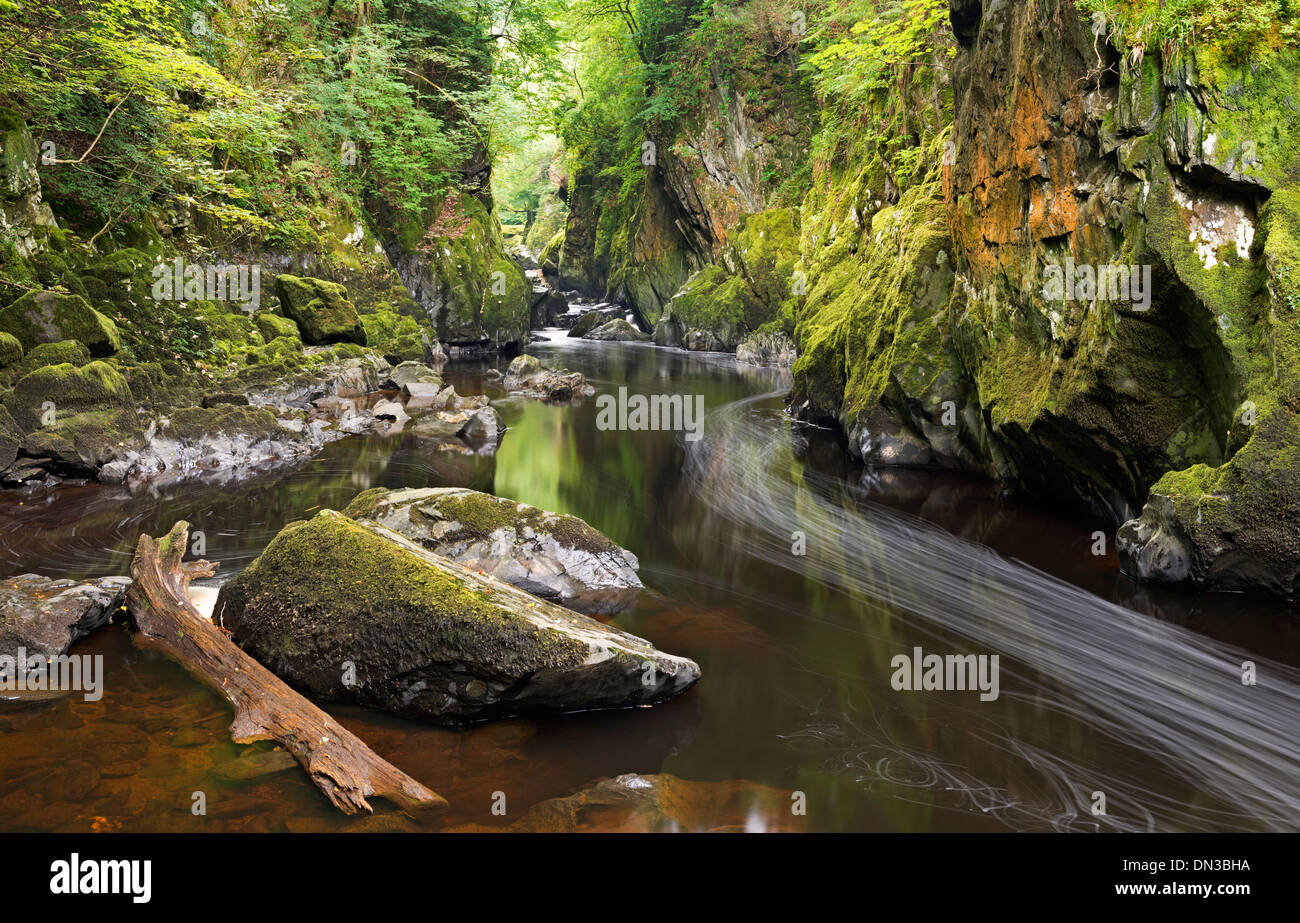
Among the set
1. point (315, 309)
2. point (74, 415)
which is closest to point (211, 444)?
point (74, 415)

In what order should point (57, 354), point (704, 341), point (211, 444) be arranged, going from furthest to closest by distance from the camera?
point (704, 341), point (211, 444), point (57, 354)

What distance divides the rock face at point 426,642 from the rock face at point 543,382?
1403 cm

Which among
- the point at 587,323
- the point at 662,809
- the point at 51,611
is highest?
the point at 587,323

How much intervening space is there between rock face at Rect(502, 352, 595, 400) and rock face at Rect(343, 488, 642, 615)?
39.7 feet

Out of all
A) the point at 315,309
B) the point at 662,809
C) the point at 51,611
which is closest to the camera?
the point at 662,809

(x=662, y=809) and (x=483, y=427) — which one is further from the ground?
(x=483, y=427)

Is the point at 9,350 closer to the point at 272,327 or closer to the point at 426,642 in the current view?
the point at 272,327

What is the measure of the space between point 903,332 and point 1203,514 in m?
5.86

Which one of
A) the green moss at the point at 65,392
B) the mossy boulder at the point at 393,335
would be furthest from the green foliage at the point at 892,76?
the green moss at the point at 65,392

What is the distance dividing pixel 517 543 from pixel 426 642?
2.11 meters

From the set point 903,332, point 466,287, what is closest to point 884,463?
point 903,332

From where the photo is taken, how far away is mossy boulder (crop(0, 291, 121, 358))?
30.7 feet

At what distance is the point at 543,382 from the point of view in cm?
1930
